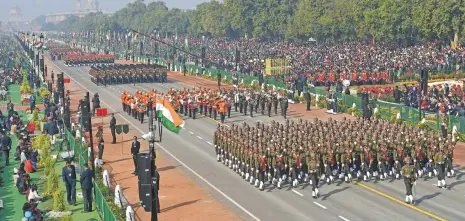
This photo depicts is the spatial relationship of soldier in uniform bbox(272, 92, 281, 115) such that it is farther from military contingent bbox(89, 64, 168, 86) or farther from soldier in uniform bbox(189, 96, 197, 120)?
military contingent bbox(89, 64, 168, 86)

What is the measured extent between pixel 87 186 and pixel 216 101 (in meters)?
19.8

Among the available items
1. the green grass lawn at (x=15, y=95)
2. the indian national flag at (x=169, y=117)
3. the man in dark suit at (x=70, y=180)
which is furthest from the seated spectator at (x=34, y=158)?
the green grass lawn at (x=15, y=95)

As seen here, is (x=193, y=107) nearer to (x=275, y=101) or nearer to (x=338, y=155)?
(x=275, y=101)

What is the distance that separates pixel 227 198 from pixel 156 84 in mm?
44148

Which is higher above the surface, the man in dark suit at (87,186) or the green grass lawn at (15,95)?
the man in dark suit at (87,186)

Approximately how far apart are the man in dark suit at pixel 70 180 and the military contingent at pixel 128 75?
45.0 m

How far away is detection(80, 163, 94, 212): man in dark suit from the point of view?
24358mm

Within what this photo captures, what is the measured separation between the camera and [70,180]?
25.5 m

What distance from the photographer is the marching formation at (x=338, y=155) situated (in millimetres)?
27188

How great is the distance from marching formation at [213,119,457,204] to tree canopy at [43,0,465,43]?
55358 millimetres

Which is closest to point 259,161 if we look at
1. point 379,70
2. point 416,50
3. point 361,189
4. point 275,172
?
point 275,172

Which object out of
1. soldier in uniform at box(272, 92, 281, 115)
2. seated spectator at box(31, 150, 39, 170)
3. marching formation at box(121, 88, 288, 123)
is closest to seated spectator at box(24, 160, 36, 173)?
seated spectator at box(31, 150, 39, 170)

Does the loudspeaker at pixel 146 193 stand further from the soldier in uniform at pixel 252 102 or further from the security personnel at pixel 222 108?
the soldier in uniform at pixel 252 102

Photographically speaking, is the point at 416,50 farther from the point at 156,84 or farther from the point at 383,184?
the point at 383,184
